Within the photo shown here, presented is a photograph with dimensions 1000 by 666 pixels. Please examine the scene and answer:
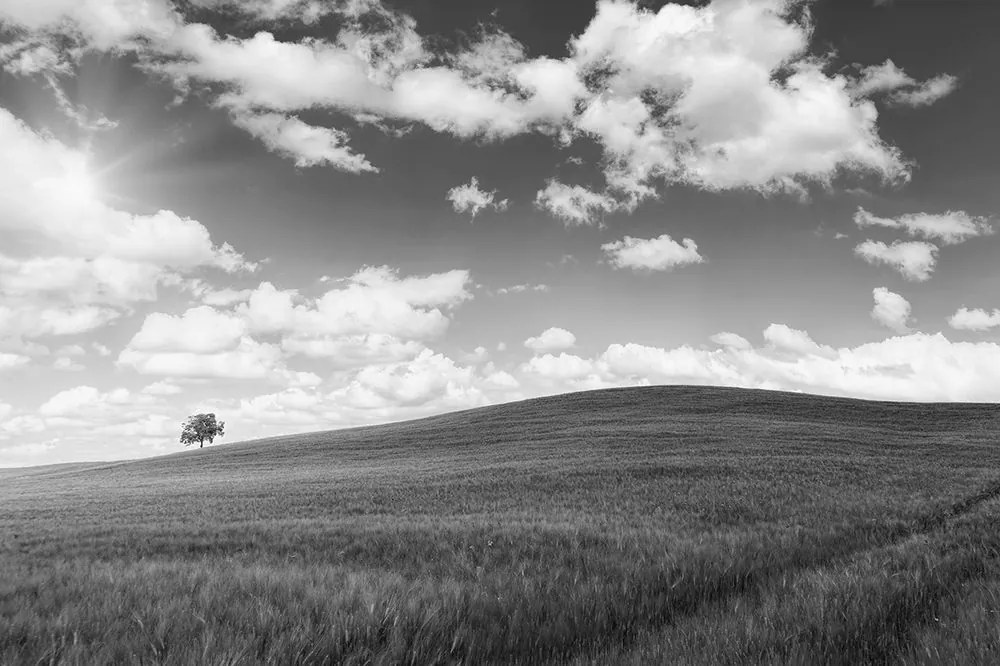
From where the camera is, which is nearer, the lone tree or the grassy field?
the grassy field

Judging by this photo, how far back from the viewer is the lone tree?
109562mm

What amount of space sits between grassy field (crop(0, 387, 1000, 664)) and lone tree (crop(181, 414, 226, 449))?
322 feet

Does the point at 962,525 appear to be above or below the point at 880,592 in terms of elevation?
below

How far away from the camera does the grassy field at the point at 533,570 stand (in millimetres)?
4129

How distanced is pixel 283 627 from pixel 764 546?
684cm

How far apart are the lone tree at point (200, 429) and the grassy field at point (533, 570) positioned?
9803 cm

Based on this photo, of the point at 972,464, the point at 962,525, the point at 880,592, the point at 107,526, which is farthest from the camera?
the point at 972,464

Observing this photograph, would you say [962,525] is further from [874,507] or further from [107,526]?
[107,526]

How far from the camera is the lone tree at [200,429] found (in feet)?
359

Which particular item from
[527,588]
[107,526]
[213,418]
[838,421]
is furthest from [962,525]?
[213,418]

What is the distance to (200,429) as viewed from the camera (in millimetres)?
109688

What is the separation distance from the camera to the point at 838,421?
4819cm

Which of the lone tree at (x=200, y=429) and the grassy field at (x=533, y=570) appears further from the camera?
the lone tree at (x=200, y=429)

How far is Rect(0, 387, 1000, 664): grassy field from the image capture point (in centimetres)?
413
